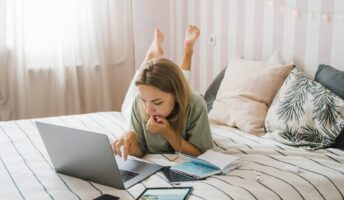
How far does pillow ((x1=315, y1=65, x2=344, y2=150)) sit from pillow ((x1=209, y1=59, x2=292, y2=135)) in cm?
20

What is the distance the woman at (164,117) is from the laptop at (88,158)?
0.15 meters

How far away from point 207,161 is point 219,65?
1478 mm

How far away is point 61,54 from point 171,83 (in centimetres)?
179

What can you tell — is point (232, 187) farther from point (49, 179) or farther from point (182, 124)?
point (49, 179)

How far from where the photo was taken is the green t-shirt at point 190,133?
1.68 meters

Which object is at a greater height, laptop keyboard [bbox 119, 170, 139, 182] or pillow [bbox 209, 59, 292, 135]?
pillow [bbox 209, 59, 292, 135]

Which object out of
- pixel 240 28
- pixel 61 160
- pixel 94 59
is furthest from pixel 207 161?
pixel 94 59

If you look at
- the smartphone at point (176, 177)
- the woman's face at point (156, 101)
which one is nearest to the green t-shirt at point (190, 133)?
the woman's face at point (156, 101)

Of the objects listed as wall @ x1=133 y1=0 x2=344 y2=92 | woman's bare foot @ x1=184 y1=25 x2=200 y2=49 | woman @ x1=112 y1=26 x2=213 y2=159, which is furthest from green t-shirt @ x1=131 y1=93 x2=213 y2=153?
wall @ x1=133 y1=0 x2=344 y2=92

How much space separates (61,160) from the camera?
1.46 meters

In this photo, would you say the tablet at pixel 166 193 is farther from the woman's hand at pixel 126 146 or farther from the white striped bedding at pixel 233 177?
the woman's hand at pixel 126 146

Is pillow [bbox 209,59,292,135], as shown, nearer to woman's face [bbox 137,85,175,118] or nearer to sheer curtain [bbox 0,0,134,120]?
woman's face [bbox 137,85,175,118]

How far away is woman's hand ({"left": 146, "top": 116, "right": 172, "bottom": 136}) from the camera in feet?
5.25

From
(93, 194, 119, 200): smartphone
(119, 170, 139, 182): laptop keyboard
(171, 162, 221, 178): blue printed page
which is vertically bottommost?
(119, 170, 139, 182): laptop keyboard
